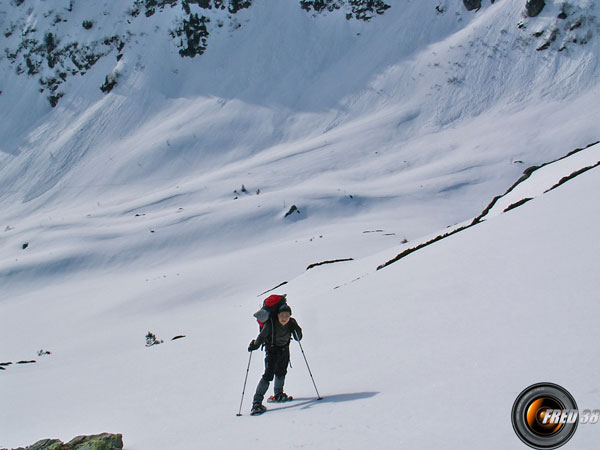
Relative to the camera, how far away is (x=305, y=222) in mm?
43281

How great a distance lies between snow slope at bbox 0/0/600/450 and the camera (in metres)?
6.54

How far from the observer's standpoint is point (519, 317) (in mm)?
7074

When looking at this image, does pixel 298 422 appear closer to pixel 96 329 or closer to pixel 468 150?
pixel 96 329

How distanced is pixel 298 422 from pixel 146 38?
306 ft

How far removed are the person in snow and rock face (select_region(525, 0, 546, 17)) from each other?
72749mm

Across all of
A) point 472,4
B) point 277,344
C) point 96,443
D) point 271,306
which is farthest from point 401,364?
point 472,4

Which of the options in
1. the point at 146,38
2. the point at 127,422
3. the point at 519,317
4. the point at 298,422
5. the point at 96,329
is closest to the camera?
the point at 298,422

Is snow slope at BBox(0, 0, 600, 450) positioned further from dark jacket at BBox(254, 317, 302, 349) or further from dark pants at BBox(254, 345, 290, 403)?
dark jacket at BBox(254, 317, 302, 349)

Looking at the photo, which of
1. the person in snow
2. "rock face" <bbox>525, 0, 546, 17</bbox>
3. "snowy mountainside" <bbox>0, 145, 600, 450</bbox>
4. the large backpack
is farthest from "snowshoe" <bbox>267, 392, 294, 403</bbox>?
"rock face" <bbox>525, 0, 546, 17</bbox>

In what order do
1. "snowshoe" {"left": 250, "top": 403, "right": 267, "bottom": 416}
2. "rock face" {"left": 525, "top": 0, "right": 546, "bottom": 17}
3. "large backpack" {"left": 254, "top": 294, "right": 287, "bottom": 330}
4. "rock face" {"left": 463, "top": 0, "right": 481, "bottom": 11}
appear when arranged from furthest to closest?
1. "rock face" {"left": 463, "top": 0, "right": 481, "bottom": 11}
2. "rock face" {"left": 525, "top": 0, "right": 546, "bottom": 17}
3. "large backpack" {"left": 254, "top": 294, "right": 287, "bottom": 330}
4. "snowshoe" {"left": 250, "top": 403, "right": 267, "bottom": 416}

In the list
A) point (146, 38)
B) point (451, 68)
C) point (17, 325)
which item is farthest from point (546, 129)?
point (146, 38)

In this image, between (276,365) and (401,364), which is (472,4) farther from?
(276,365)

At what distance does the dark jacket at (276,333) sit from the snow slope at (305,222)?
87 cm

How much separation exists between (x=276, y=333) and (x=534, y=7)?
240 ft
